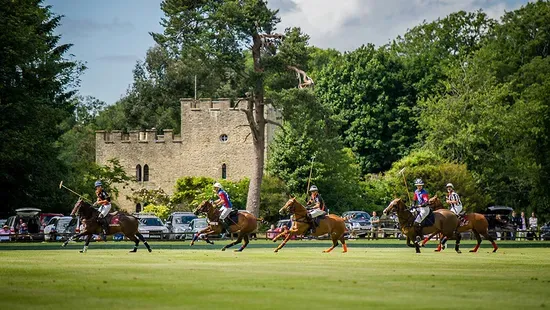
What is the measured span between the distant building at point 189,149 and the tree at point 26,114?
17874mm

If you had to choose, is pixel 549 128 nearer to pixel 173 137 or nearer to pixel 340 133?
pixel 340 133

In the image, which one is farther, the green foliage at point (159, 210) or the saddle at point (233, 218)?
the green foliage at point (159, 210)

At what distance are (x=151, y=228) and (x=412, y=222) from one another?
2539 cm

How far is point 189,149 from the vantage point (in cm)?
8800

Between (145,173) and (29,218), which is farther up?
(145,173)

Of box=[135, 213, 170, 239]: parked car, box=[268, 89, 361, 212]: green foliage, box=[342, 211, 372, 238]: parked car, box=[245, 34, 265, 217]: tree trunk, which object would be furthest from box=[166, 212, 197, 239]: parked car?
box=[268, 89, 361, 212]: green foliage

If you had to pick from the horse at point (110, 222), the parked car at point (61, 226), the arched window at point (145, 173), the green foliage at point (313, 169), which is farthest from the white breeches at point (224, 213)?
the arched window at point (145, 173)

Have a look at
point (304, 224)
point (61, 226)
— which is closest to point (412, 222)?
point (304, 224)

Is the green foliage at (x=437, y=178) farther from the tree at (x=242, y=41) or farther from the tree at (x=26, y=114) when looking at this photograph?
the tree at (x=26, y=114)

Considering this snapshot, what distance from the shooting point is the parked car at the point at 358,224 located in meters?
59.7

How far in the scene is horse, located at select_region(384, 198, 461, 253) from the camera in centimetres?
3544

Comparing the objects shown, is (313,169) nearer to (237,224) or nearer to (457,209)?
(457,209)

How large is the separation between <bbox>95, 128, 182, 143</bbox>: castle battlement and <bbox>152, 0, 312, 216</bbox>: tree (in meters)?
20.4

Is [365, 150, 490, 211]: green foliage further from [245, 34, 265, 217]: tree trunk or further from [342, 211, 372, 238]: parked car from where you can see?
[245, 34, 265, 217]: tree trunk
